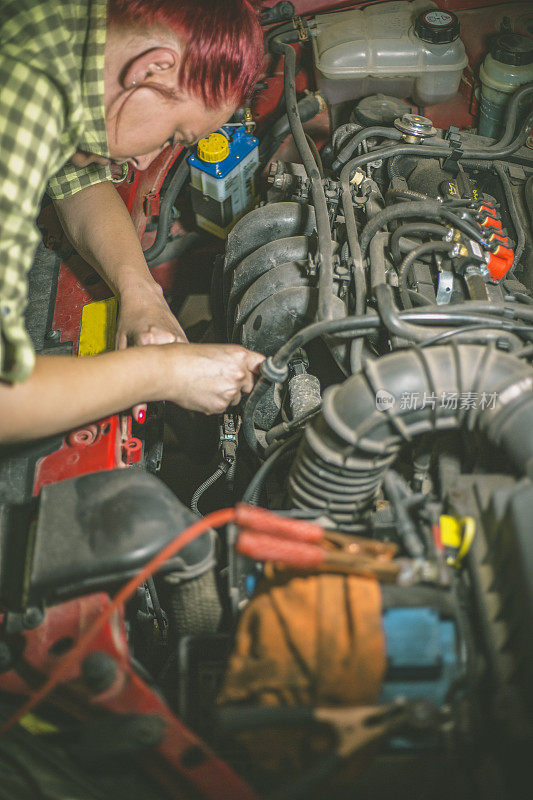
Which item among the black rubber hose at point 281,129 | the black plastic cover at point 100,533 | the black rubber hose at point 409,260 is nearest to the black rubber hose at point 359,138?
the black rubber hose at point 281,129

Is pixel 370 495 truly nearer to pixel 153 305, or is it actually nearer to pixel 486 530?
pixel 486 530

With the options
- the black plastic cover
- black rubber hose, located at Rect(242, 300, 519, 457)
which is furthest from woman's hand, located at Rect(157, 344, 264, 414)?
the black plastic cover

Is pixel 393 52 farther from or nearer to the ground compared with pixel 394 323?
farther from the ground

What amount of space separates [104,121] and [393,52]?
1069 millimetres

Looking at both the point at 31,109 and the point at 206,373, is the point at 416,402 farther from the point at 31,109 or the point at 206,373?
the point at 31,109

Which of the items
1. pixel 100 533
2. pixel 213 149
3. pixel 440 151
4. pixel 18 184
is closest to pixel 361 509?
pixel 100 533

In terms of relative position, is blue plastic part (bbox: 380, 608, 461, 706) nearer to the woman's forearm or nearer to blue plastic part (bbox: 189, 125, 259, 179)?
the woman's forearm

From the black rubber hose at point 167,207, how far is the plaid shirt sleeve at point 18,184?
3.58 ft

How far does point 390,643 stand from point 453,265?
0.92 metres

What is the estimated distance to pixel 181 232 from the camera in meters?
2.36

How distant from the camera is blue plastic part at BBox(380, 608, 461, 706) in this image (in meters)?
0.79

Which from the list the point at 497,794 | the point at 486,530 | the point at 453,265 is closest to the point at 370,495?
the point at 486,530

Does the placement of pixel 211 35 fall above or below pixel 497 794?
above

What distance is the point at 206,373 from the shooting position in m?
1.25
